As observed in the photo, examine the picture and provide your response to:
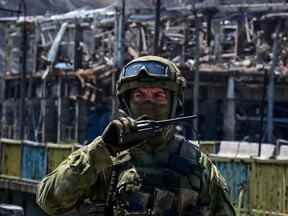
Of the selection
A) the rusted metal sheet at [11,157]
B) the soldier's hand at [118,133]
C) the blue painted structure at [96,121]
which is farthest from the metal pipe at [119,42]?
the soldier's hand at [118,133]

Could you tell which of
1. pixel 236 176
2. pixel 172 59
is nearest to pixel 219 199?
pixel 236 176

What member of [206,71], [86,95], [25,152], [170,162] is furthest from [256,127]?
[170,162]

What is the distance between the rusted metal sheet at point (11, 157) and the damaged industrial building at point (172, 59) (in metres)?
8.83

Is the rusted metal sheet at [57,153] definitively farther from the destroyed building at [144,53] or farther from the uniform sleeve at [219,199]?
the destroyed building at [144,53]

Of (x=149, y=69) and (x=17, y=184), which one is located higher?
(x=149, y=69)

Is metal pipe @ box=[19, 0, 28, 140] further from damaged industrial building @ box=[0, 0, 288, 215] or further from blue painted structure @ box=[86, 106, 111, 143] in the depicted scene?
blue painted structure @ box=[86, 106, 111, 143]

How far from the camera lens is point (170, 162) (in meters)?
3.18

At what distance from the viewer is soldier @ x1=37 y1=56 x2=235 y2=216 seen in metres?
3.08

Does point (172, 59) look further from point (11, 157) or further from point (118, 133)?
point (118, 133)

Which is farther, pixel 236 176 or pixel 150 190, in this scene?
pixel 236 176

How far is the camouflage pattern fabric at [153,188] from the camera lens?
10.1ft

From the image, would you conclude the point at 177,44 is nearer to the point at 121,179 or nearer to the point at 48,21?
the point at 48,21

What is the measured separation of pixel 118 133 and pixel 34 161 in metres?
12.4

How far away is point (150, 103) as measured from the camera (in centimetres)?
307
